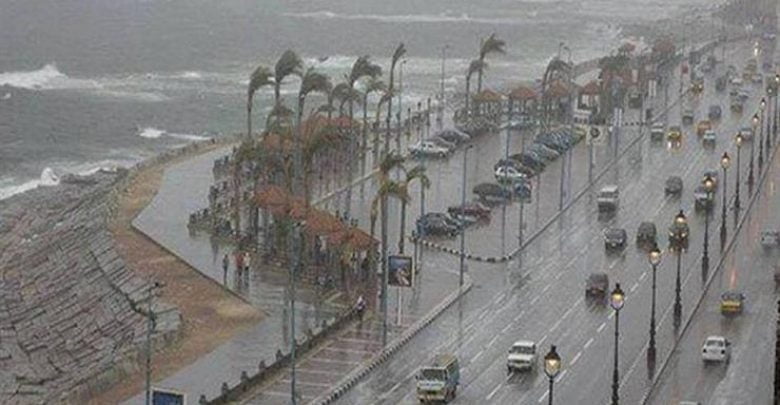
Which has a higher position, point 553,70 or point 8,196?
point 553,70

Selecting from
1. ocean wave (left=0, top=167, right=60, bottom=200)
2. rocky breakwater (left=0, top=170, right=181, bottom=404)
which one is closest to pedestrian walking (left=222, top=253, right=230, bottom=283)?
rocky breakwater (left=0, top=170, right=181, bottom=404)

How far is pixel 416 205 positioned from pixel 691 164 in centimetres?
2340

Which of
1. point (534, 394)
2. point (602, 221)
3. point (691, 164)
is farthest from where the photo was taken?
point (691, 164)

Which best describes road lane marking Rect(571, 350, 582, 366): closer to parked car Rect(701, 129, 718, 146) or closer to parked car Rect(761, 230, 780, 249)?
parked car Rect(761, 230, 780, 249)

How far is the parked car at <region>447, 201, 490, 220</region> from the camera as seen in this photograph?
100 meters

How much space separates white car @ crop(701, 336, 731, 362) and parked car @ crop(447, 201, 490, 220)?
102 feet

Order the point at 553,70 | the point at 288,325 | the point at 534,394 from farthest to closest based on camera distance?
the point at 553,70 → the point at 288,325 → the point at 534,394

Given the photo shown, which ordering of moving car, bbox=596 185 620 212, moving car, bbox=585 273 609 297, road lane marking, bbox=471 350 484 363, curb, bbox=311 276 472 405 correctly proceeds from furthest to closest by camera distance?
moving car, bbox=596 185 620 212, moving car, bbox=585 273 609 297, road lane marking, bbox=471 350 484 363, curb, bbox=311 276 472 405

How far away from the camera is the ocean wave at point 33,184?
138 m

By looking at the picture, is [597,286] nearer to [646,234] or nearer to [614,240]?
[614,240]

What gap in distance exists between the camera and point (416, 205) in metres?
104

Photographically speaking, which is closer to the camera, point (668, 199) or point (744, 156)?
point (668, 199)

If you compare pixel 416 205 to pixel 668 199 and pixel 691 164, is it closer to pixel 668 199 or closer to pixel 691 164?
pixel 668 199

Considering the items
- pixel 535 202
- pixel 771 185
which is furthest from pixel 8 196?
pixel 771 185
